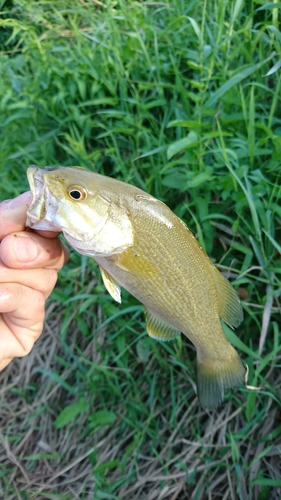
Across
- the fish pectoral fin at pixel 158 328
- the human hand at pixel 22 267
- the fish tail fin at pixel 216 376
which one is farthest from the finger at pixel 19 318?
the fish tail fin at pixel 216 376

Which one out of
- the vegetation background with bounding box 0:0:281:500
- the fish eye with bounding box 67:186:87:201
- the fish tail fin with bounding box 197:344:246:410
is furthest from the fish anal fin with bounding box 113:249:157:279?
the vegetation background with bounding box 0:0:281:500

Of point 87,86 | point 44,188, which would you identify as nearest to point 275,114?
point 87,86

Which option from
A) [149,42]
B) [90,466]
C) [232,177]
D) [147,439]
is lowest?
[90,466]

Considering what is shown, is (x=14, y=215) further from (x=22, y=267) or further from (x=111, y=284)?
(x=111, y=284)

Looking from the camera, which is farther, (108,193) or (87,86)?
(87,86)

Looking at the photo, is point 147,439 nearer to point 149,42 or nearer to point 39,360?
point 39,360

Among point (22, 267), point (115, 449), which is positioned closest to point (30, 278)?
point (22, 267)

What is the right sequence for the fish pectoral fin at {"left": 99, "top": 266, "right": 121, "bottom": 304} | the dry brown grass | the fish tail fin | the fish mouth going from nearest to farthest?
the fish mouth
the fish pectoral fin at {"left": 99, "top": 266, "right": 121, "bottom": 304}
the fish tail fin
the dry brown grass

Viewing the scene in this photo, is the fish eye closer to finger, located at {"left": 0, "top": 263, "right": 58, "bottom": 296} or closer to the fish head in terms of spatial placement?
the fish head
